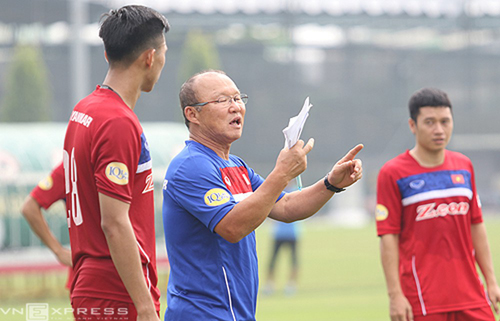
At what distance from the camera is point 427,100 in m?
5.72

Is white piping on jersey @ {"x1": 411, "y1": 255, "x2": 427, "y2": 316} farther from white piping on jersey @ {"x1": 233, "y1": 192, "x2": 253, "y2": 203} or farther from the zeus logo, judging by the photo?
white piping on jersey @ {"x1": 233, "y1": 192, "x2": 253, "y2": 203}

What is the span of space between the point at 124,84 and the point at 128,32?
245 millimetres

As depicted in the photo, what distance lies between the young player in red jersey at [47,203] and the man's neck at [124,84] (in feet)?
9.52

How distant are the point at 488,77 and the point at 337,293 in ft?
171

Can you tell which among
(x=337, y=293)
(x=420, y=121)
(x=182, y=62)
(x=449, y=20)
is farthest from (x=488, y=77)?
(x=420, y=121)

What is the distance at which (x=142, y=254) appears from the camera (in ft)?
11.7

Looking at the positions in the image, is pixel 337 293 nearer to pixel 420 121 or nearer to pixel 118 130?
pixel 420 121

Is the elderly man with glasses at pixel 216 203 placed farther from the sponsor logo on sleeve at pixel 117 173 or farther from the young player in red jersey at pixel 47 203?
the young player in red jersey at pixel 47 203

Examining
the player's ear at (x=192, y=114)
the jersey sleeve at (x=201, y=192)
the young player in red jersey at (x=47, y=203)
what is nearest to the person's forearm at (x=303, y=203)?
A: the jersey sleeve at (x=201, y=192)

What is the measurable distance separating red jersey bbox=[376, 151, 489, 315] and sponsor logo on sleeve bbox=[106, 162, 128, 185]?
2658 mm

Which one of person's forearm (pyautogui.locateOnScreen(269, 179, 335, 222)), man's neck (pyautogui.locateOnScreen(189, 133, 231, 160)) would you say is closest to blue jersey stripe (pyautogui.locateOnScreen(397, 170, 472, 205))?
person's forearm (pyautogui.locateOnScreen(269, 179, 335, 222))

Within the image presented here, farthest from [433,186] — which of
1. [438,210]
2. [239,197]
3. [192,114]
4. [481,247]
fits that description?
[192,114]

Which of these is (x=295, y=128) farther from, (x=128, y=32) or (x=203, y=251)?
(x=128, y=32)

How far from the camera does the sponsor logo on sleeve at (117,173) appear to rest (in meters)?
3.32
